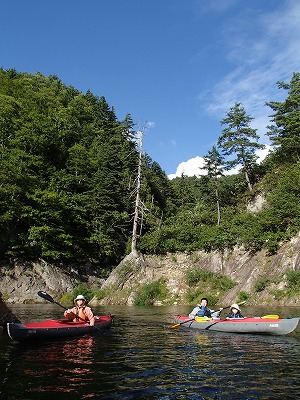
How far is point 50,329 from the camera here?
456 inches

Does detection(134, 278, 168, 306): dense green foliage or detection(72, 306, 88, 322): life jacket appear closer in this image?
detection(72, 306, 88, 322): life jacket

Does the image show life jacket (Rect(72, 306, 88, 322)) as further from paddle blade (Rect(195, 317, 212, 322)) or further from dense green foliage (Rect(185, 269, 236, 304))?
dense green foliage (Rect(185, 269, 236, 304))

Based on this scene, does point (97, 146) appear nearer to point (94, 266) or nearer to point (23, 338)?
point (94, 266)

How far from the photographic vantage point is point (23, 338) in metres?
10.9

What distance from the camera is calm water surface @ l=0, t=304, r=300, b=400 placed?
6168 mm

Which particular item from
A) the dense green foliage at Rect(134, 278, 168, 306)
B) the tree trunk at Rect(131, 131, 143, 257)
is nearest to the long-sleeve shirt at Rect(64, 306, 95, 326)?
the dense green foliage at Rect(134, 278, 168, 306)

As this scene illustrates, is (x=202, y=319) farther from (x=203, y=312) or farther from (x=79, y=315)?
(x=79, y=315)

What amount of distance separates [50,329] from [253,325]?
730 centimetres

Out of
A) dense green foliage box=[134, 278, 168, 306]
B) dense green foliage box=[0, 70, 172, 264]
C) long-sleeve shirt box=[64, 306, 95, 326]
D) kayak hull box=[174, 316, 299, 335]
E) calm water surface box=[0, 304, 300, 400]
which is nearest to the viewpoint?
calm water surface box=[0, 304, 300, 400]

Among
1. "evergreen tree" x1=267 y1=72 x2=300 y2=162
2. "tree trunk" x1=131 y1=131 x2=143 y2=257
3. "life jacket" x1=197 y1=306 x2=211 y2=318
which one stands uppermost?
"evergreen tree" x1=267 y1=72 x2=300 y2=162

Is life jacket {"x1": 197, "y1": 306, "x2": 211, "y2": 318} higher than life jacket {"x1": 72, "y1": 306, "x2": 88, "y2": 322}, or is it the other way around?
life jacket {"x1": 72, "y1": 306, "x2": 88, "y2": 322}

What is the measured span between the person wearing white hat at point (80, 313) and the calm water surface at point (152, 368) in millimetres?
747

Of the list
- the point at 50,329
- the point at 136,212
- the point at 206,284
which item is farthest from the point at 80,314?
the point at 136,212

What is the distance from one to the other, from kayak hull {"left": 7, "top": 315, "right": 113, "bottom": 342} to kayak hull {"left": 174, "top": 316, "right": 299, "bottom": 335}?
4.35 meters
